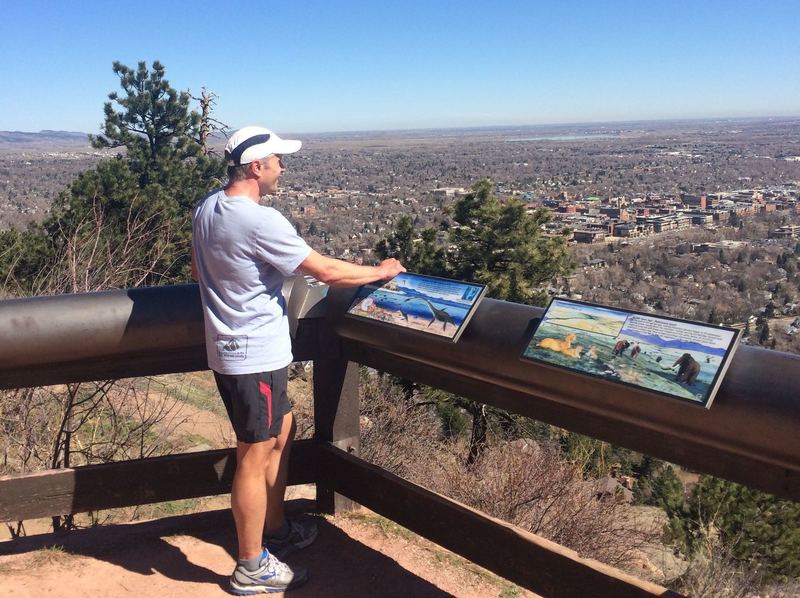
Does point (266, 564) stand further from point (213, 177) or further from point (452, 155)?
point (452, 155)

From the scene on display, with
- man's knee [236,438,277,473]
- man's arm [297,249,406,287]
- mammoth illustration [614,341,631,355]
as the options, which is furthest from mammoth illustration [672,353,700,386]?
man's knee [236,438,277,473]

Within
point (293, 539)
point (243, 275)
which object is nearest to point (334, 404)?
point (293, 539)

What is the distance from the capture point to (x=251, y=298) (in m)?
2.15

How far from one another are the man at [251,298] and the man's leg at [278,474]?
118mm

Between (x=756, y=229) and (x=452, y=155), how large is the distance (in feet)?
234

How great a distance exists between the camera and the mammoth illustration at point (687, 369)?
1.65 meters

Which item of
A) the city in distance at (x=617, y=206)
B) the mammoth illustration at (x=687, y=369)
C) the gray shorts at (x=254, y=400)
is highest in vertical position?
the mammoth illustration at (x=687, y=369)

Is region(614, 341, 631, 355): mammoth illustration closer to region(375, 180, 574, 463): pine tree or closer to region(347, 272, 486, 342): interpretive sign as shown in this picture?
region(347, 272, 486, 342): interpretive sign

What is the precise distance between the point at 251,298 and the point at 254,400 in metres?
0.29

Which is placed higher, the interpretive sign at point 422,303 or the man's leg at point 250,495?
the interpretive sign at point 422,303

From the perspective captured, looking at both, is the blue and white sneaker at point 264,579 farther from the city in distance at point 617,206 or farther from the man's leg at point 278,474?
the city in distance at point 617,206

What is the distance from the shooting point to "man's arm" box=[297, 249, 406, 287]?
84.1 inches

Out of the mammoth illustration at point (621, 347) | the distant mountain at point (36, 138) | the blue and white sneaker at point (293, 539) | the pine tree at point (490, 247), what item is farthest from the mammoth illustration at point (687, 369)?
the distant mountain at point (36, 138)

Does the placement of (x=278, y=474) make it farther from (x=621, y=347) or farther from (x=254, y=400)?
(x=621, y=347)
